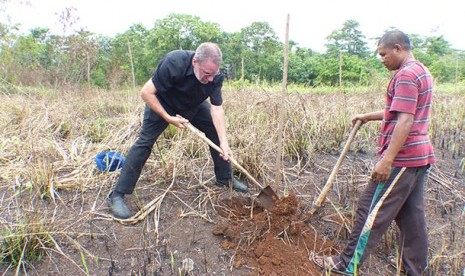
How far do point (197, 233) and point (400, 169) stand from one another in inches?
61.4

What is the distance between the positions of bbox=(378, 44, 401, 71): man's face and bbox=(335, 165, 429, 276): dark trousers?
0.64m

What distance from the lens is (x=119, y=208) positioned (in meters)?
2.97

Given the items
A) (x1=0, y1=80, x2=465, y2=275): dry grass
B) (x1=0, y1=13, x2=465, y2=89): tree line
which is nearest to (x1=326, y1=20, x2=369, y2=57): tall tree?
(x1=0, y1=13, x2=465, y2=89): tree line

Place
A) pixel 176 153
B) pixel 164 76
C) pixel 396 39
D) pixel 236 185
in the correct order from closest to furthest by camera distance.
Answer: pixel 396 39 < pixel 164 76 < pixel 236 185 < pixel 176 153

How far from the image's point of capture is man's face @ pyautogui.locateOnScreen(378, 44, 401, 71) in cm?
219

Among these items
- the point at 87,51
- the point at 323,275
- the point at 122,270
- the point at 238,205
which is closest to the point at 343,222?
the point at 323,275

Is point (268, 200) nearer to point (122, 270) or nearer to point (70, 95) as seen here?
point (122, 270)

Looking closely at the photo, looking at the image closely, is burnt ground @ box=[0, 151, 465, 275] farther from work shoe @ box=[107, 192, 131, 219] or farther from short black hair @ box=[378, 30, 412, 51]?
short black hair @ box=[378, 30, 412, 51]

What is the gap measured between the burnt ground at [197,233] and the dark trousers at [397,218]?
0.22 m

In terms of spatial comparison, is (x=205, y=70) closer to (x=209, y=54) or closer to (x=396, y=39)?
(x=209, y=54)

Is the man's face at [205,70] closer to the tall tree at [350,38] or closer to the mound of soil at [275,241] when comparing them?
the mound of soil at [275,241]

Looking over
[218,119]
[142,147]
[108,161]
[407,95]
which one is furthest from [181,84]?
[407,95]

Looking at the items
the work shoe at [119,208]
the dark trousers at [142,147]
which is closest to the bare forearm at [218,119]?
the dark trousers at [142,147]

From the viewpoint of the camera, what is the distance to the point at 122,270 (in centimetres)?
251
